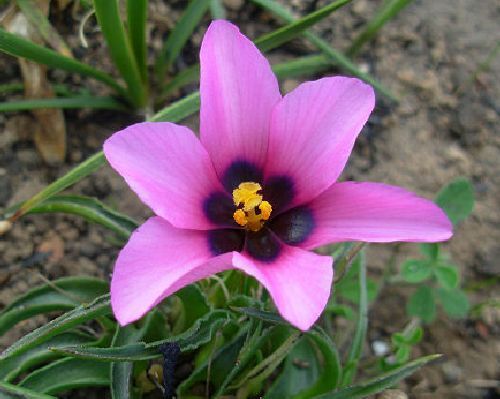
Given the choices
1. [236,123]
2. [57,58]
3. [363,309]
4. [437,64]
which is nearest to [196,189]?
[236,123]

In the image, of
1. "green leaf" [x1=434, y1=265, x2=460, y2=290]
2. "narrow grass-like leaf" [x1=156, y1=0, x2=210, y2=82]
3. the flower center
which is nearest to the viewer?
the flower center

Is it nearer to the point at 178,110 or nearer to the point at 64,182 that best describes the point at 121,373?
the point at 64,182

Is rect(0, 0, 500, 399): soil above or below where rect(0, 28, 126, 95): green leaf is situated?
below

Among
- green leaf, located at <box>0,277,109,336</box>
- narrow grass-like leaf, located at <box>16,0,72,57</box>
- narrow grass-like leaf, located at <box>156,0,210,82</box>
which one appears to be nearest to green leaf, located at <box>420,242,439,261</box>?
green leaf, located at <box>0,277,109,336</box>

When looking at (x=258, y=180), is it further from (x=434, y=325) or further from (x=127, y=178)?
(x=434, y=325)

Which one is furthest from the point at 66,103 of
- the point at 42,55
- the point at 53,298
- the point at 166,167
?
the point at 166,167

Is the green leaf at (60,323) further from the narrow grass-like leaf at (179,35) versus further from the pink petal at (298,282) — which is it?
the narrow grass-like leaf at (179,35)

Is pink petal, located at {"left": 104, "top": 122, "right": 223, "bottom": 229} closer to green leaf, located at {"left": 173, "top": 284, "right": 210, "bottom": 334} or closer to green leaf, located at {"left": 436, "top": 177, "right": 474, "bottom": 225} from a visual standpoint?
green leaf, located at {"left": 173, "top": 284, "right": 210, "bottom": 334}
